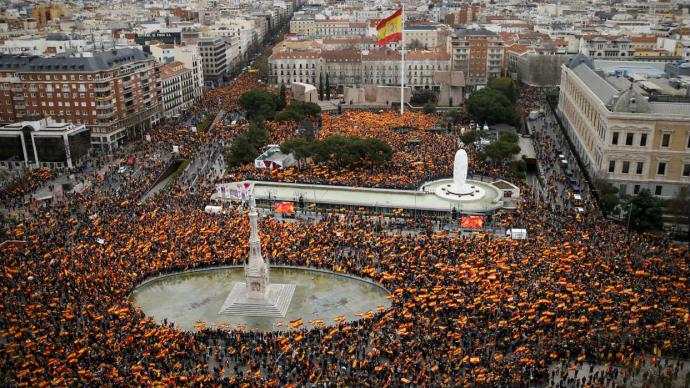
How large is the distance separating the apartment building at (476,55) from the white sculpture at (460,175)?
281ft

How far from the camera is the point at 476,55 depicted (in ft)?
536

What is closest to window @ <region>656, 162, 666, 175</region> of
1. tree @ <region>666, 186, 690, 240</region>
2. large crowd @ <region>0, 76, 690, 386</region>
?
tree @ <region>666, 186, 690, 240</region>

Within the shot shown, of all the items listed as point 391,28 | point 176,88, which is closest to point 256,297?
point 391,28

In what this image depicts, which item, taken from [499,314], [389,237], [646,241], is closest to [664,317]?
[499,314]

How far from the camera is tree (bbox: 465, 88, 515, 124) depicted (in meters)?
118

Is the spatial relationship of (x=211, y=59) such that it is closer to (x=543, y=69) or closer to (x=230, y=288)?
(x=543, y=69)

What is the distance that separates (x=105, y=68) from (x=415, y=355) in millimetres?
82781

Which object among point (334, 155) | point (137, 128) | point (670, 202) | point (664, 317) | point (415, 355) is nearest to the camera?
point (415, 355)

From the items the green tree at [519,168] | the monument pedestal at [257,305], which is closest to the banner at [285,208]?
the monument pedestal at [257,305]

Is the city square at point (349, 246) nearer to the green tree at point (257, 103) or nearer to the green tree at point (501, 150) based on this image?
the green tree at point (501, 150)

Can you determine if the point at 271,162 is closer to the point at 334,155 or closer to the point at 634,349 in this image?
the point at 334,155

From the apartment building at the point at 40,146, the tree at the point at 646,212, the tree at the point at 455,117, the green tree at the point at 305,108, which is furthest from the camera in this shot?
the tree at the point at 455,117

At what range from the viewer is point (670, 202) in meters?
72.5

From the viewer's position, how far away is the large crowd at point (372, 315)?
1741 inches
